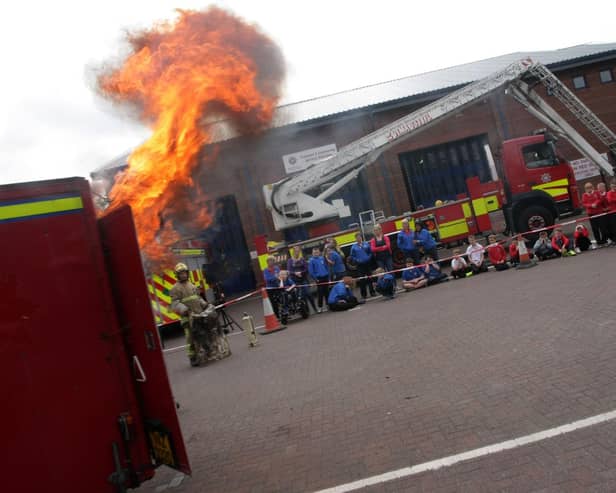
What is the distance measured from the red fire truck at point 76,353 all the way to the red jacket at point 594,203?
1091cm

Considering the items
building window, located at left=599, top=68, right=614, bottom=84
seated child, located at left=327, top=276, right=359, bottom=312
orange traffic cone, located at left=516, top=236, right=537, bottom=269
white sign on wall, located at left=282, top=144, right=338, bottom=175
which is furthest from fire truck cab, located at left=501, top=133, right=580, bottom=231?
building window, located at left=599, top=68, right=614, bottom=84

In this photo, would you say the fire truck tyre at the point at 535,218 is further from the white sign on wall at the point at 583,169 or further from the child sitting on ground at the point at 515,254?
the white sign on wall at the point at 583,169

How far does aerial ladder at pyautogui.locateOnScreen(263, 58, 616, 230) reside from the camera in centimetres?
1406

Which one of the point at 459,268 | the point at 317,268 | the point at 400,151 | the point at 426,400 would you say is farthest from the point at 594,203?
the point at 400,151

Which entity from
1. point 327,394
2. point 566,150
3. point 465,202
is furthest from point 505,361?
point 566,150

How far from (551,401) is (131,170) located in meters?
4.85

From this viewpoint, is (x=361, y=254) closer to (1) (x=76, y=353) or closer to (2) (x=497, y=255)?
(2) (x=497, y=255)

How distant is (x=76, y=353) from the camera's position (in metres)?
3.26

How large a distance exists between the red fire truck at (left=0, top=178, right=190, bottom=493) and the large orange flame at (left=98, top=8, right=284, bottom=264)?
1.59 metres

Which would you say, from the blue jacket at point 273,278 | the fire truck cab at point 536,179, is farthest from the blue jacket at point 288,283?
the fire truck cab at point 536,179

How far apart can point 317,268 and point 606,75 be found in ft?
71.8

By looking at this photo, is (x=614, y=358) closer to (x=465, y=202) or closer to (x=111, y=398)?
(x=111, y=398)

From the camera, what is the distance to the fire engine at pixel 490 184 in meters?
13.7

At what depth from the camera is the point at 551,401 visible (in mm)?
3939
